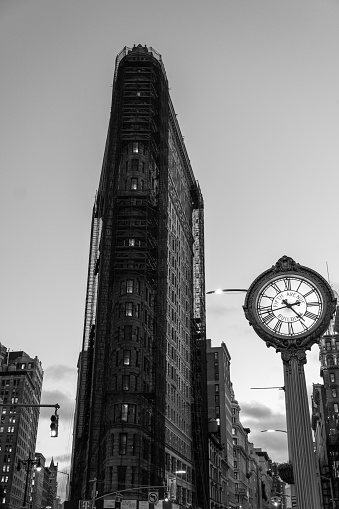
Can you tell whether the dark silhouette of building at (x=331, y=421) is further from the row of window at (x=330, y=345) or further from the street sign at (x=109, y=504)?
the street sign at (x=109, y=504)

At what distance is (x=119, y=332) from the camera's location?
83.2m

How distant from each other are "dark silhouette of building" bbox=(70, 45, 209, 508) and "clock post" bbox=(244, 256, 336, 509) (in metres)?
60.3

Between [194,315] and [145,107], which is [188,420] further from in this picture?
[145,107]

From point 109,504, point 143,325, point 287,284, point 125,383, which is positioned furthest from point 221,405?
point 287,284

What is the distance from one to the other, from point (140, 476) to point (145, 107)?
205 ft

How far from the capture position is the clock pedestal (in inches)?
538

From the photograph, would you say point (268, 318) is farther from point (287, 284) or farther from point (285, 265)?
point (285, 265)

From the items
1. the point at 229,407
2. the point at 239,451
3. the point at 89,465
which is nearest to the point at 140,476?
the point at 89,465

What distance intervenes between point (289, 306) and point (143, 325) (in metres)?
70.4

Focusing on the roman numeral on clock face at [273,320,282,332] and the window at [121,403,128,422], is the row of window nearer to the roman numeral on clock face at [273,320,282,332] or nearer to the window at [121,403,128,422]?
the window at [121,403,128,422]

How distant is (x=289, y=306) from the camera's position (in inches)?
622

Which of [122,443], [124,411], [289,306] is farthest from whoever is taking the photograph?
[124,411]

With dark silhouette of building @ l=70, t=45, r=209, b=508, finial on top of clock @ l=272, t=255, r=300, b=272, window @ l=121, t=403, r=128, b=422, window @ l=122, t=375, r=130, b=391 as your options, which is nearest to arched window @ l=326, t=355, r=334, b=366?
dark silhouette of building @ l=70, t=45, r=209, b=508

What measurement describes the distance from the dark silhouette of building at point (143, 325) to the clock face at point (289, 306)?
2372 inches
